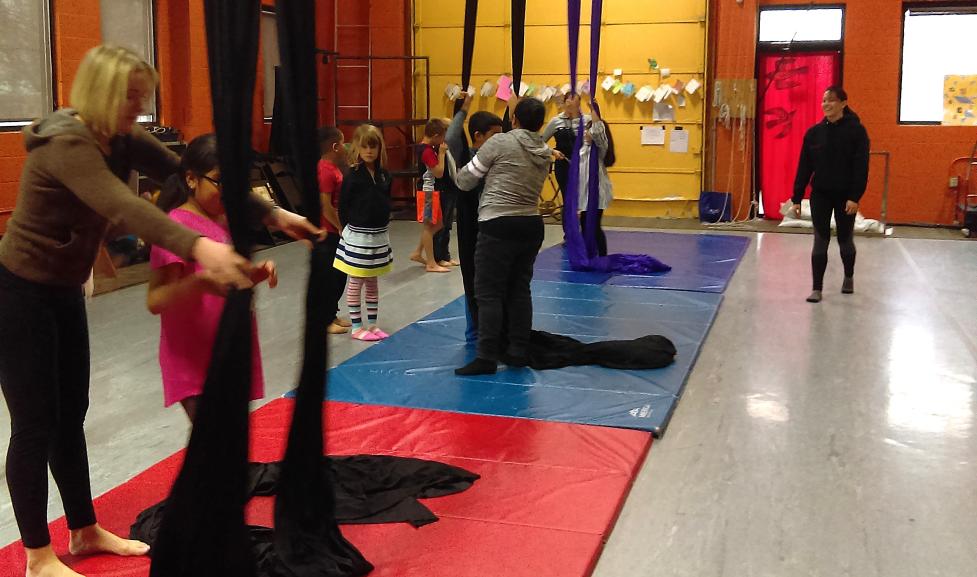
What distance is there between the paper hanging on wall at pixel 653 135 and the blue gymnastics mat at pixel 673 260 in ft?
6.74

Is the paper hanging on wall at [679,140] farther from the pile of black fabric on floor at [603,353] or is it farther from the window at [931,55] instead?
the pile of black fabric on floor at [603,353]

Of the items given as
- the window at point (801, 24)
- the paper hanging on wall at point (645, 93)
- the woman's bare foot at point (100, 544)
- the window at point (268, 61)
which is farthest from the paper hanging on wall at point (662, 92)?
the woman's bare foot at point (100, 544)

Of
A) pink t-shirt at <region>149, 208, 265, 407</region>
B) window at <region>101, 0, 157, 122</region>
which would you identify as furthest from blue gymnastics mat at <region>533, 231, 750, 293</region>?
pink t-shirt at <region>149, 208, 265, 407</region>

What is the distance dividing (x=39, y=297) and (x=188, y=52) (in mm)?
7462

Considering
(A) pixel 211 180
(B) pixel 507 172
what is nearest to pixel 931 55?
(B) pixel 507 172

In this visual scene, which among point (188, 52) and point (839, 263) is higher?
point (188, 52)

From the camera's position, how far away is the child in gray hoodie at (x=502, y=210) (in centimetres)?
504

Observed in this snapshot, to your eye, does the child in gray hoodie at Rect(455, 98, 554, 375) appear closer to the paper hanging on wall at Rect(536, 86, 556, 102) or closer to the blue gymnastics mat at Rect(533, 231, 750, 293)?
the blue gymnastics mat at Rect(533, 231, 750, 293)

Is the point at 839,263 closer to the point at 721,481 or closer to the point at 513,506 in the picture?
the point at 721,481

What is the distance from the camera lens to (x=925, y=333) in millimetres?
6207

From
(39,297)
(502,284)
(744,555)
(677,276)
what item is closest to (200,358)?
(39,297)

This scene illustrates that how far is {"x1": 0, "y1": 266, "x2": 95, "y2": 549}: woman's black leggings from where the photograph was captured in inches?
102

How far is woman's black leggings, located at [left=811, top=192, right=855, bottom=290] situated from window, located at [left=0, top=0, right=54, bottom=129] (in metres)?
5.99

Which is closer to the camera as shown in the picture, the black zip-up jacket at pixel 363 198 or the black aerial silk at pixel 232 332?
the black aerial silk at pixel 232 332
